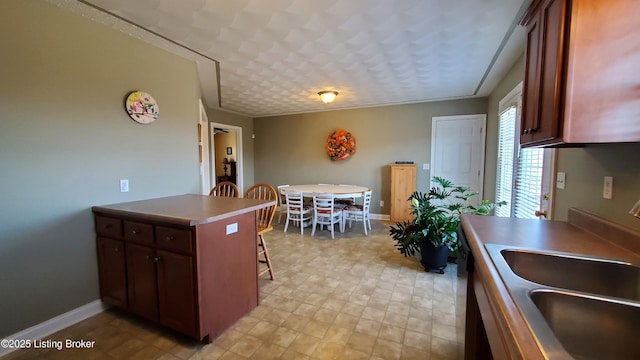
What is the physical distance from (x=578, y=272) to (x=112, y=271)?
2880 millimetres

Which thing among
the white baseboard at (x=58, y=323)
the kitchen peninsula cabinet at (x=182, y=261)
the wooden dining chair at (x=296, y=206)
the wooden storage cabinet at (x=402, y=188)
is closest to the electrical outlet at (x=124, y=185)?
the kitchen peninsula cabinet at (x=182, y=261)

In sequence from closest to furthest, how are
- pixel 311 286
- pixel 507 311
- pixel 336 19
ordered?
pixel 507 311
pixel 336 19
pixel 311 286

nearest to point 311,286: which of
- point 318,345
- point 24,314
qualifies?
point 318,345

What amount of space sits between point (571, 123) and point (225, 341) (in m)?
2.27

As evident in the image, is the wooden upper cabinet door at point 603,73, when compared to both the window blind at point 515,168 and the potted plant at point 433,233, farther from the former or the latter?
the potted plant at point 433,233

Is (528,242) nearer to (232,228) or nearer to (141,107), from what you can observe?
(232,228)

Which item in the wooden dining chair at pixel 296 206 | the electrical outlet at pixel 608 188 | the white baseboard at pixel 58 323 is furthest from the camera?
the wooden dining chair at pixel 296 206

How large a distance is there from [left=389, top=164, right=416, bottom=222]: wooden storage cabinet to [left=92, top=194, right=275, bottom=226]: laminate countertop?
3.21m

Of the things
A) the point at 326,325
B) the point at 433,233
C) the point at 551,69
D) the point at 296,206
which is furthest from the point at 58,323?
the point at 551,69

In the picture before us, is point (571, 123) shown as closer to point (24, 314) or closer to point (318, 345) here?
point (318, 345)

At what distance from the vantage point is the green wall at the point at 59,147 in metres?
1.70

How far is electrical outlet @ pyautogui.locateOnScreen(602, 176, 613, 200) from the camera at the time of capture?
126 centimetres

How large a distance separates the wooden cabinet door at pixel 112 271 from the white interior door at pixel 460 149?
4.69 meters

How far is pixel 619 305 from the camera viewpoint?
2.48 ft
